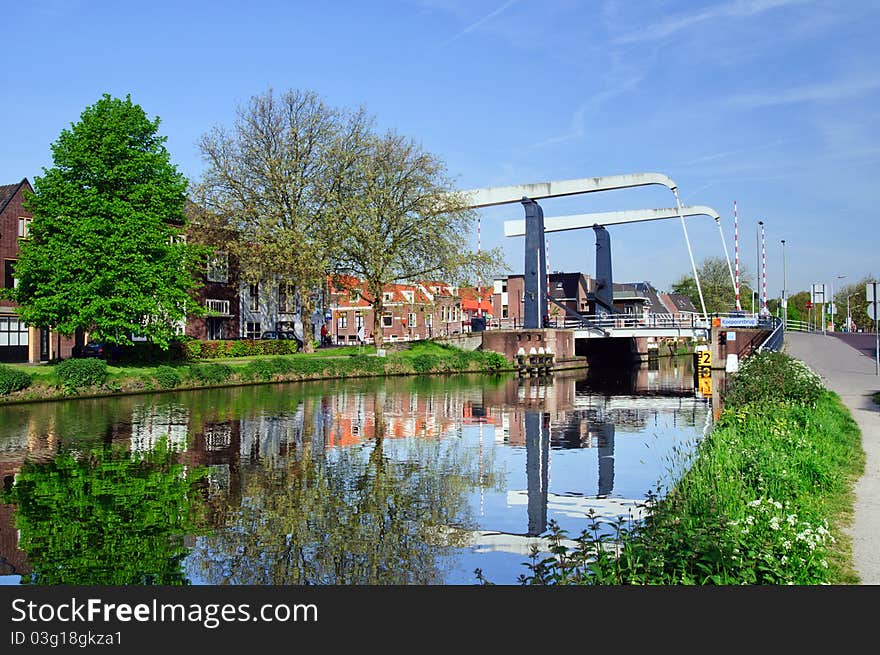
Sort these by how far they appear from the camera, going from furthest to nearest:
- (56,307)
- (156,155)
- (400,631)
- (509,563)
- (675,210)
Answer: (675,210) < (156,155) < (56,307) < (509,563) < (400,631)

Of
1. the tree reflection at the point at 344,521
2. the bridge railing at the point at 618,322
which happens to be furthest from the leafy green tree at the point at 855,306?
the tree reflection at the point at 344,521

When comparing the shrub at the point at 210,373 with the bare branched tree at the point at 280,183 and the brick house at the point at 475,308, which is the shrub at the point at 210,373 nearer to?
the bare branched tree at the point at 280,183

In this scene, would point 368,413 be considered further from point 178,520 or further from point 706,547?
point 706,547

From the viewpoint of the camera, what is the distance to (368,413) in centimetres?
2348

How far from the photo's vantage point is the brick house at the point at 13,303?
36656mm

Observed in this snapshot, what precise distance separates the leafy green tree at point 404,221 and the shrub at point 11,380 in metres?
18.9

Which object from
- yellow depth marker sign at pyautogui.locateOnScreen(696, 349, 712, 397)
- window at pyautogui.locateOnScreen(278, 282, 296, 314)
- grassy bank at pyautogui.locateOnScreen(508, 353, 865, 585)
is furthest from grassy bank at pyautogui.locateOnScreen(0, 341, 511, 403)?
grassy bank at pyautogui.locateOnScreen(508, 353, 865, 585)

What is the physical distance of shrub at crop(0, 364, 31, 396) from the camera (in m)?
25.0

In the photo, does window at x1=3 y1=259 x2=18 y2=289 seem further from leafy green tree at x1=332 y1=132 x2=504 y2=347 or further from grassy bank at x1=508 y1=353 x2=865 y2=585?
grassy bank at x1=508 y1=353 x2=865 y2=585

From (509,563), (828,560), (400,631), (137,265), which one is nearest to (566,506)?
(509,563)

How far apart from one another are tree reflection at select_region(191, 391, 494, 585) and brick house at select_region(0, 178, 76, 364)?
89.1ft

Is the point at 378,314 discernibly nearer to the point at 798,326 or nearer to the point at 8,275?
the point at 8,275

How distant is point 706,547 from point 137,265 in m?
27.9

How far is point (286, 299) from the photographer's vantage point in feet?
180
